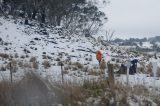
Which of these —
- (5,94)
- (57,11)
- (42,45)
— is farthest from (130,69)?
(57,11)

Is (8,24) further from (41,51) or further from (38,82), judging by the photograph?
(38,82)

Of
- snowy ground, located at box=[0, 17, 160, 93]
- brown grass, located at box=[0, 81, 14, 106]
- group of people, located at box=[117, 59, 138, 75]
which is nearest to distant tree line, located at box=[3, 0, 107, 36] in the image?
snowy ground, located at box=[0, 17, 160, 93]

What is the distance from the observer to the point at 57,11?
42656 millimetres

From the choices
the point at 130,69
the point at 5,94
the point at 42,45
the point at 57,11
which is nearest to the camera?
the point at 5,94

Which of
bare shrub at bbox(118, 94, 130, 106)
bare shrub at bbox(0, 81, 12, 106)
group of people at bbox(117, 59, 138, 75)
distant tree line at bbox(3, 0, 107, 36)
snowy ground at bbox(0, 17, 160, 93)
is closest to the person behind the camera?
bare shrub at bbox(0, 81, 12, 106)

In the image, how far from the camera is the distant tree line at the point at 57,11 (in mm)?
39866

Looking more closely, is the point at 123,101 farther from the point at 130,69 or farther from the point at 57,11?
the point at 57,11

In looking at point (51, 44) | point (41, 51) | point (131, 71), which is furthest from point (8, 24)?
point (131, 71)

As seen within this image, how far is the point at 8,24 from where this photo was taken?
36062 millimetres

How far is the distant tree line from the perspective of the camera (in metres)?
39.9

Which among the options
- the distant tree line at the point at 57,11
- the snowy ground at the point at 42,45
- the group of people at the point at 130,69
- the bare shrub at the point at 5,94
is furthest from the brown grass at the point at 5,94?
the distant tree line at the point at 57,11

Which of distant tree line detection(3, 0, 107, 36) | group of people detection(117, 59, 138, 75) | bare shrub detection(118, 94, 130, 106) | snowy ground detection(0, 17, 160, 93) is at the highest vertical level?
distant tree line detection(3, 0, 107, 36)

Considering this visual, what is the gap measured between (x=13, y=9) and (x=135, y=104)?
32.8 metres

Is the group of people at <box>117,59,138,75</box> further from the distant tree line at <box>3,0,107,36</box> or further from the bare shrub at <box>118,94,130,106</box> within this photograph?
the distant tree line at <box>3,0,107,36</box>
